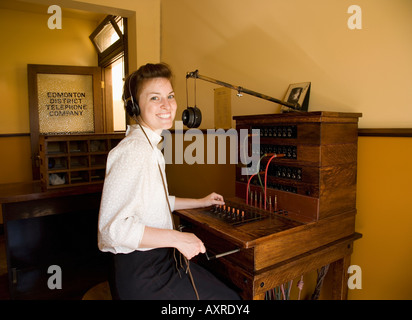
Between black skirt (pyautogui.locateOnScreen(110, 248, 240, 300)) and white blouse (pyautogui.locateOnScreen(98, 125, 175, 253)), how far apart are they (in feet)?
0.19

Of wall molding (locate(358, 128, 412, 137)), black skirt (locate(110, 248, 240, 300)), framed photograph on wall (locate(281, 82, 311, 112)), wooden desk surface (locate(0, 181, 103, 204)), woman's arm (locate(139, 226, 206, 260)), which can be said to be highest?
framed photograph on wall (locate(281, 82, 311, 112))

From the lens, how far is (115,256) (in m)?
1.26

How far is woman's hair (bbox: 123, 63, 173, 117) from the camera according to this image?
4.51 ft

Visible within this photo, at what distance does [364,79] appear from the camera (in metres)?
1.47

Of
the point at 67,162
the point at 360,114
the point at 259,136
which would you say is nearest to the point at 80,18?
the point at 67,162

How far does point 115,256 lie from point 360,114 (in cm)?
122

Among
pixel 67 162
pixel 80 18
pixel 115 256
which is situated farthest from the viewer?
pixel 80 18

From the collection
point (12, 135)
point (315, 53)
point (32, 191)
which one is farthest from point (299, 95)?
point (12, 135)

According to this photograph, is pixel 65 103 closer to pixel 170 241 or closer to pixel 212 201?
pixel 212 201

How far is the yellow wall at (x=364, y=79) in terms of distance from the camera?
53.7 inches

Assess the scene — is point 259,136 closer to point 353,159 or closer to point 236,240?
point 353,159

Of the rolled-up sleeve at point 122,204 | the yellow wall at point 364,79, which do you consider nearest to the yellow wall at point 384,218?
the yellow wall at point 364,79

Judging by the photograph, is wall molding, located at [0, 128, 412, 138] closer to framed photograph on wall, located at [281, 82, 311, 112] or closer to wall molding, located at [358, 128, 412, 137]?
wall molding, located at [358, 128, 412, 137]

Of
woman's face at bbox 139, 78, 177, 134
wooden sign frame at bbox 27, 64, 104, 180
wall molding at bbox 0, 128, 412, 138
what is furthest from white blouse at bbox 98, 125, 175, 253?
wooden sign frame at bbox 27, 64, 104, 180
